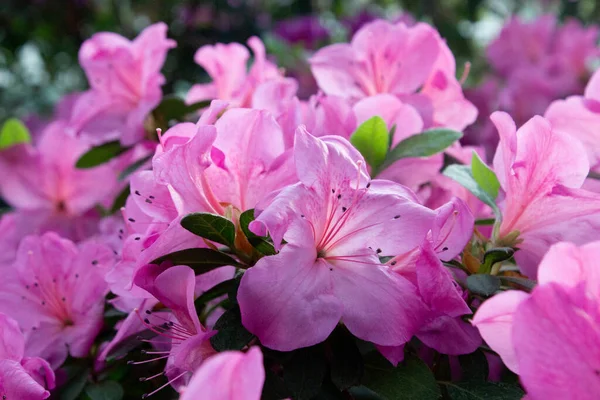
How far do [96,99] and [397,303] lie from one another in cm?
72

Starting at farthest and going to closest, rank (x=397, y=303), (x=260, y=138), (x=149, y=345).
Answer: (x=149, y=345), (x=260, y=138), (x=397, y=303)

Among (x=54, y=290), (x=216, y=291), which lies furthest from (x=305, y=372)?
(x=54, y=290)

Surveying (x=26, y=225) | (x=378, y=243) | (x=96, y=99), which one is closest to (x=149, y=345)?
(x=378, y=243)

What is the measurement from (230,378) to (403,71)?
687 millimetres

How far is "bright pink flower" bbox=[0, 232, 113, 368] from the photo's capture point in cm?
91

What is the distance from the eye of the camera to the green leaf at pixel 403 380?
0.67 m

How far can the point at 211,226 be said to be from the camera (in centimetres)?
67

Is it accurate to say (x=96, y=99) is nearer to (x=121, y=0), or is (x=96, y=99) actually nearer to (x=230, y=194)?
(x=230, y=194)

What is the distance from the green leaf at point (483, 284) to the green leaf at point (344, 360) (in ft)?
0.43

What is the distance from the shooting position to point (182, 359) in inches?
25.9

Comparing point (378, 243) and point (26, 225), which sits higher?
point (378, 243)

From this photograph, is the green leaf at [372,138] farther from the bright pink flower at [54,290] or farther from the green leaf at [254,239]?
the bright pink flower at [54,290]

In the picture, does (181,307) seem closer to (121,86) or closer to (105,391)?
(105,391)

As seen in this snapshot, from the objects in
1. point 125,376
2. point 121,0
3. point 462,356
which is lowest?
point 121,0
